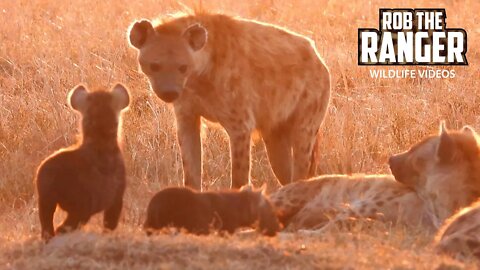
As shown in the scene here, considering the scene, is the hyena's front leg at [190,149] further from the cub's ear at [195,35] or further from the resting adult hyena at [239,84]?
the cub's ear at [195,35]

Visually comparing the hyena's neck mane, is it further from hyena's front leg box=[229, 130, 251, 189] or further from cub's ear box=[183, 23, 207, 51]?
hyena's front leg box=[229, 130, 251, 189]

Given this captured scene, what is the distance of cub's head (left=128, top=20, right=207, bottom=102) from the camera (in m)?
6.88

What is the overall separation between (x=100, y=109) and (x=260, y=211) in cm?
97

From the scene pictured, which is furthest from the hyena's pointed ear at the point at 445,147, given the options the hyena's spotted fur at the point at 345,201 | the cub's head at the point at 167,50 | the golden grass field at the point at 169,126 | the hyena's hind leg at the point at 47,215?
the hyena's hind leg at the point at 47,215

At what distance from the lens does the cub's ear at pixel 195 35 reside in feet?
23.0

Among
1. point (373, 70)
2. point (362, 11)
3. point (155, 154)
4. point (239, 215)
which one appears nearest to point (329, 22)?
point (362, 11)

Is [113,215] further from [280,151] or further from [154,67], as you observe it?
[280,151]

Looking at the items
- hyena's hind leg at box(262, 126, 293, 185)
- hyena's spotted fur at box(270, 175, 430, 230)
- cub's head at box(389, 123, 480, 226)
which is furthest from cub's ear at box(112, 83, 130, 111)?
hyena's hind leg at box(262, 126, 293, 185)

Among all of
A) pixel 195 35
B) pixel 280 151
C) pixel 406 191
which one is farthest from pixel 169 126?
pixel 406 191

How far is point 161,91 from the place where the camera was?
6.77 meters

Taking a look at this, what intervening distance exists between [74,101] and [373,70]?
5142 mm

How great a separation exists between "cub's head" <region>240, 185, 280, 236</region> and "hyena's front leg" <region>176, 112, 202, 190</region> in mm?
1442

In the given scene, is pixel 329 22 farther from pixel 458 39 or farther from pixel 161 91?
pixel 161 91

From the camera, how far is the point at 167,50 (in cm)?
696
